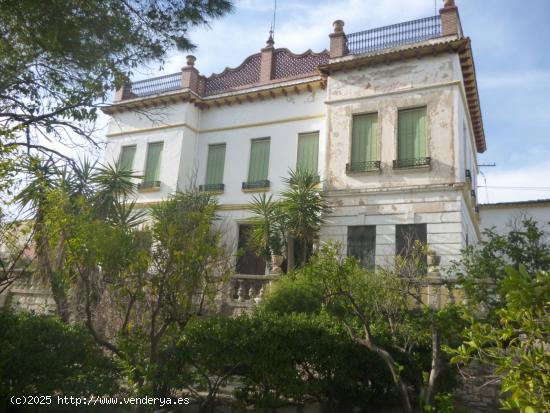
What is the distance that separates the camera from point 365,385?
24.9 feet

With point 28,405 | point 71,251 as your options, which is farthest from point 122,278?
point 28,405

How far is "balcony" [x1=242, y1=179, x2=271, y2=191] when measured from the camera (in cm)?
1628

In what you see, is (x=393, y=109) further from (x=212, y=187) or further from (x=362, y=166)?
(x=212, y=187)

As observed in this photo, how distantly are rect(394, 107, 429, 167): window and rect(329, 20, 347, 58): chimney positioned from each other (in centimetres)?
302

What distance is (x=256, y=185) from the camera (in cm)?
1645

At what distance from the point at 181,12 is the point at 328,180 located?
842 cm

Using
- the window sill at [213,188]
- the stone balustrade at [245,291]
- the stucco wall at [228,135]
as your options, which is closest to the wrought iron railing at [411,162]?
the stucco wall at [228,135]

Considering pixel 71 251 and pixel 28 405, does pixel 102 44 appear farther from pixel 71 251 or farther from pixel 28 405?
pixel 28 405

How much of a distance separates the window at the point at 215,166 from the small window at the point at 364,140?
5416 millimetres

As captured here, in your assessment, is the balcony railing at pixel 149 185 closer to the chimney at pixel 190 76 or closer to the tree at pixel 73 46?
the chimney at pixel 190 76

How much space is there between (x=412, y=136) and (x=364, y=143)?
1.50 meters

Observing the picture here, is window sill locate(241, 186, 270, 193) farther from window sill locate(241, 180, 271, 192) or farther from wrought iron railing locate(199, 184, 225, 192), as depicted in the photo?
wrought iron railing locate(199, 184, 225, 192)

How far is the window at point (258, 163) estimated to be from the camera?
16609 mm

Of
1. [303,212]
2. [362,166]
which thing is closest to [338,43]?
[362,166]
